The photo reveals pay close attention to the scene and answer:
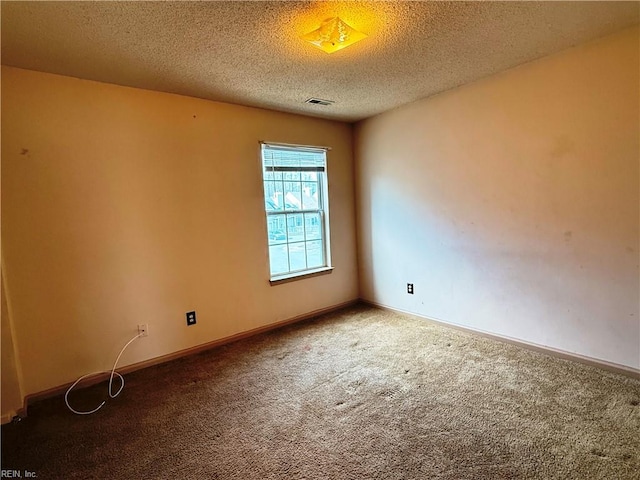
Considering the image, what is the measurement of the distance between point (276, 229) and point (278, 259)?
1.08ft

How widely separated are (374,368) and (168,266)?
192cm

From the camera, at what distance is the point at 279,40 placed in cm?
207

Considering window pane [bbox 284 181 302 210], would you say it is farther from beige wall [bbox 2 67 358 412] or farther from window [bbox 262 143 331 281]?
beige wall [bbox 2 67 358 412]

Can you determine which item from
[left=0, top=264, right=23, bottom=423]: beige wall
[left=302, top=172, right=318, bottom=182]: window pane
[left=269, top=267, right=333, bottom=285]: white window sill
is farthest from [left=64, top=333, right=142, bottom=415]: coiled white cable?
[left=302, top=172, right=318, bottom=182]: window pane

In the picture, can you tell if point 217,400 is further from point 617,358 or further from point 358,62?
point 617,358

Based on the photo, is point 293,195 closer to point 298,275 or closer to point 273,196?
point 273,196

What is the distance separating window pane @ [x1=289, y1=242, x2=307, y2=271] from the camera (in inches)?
150

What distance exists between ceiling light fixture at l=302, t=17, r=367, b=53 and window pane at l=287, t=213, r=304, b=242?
201 cm

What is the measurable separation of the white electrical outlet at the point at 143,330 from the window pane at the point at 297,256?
1570 mm

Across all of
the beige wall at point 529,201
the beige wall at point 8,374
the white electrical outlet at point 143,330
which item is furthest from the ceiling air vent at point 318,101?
the beige wall at point 8,374

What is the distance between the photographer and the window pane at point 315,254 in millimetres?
3975

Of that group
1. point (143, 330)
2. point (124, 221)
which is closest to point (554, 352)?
point (143, 330)

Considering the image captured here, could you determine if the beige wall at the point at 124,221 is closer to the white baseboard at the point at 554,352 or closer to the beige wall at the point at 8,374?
the beige wall at the point at 8,374

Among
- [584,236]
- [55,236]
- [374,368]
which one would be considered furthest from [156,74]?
[584,236]
